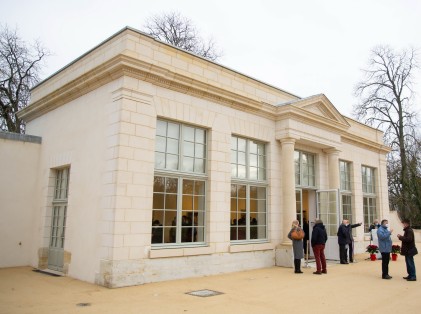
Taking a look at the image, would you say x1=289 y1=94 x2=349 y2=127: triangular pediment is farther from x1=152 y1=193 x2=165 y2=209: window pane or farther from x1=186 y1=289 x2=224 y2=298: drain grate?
x1=186 y1=289 x2=224 y2=298: drain grate

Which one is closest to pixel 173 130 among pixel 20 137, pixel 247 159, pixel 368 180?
pixel 247 159

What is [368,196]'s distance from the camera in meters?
17.3

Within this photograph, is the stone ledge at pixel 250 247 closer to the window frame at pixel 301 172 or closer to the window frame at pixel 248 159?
the window frame at pixel 248 159

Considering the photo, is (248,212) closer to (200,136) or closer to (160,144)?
(200,136)

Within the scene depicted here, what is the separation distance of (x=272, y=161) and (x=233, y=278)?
4165 millimetres

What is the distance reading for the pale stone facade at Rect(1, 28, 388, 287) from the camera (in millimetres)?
8375

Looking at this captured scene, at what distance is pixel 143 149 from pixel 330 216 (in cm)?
744

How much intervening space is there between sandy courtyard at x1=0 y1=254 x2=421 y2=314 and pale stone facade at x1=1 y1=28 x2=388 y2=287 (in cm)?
75

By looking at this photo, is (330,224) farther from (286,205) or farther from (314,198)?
(286,205)

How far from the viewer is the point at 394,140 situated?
24859mm

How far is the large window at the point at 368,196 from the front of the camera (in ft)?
56.2

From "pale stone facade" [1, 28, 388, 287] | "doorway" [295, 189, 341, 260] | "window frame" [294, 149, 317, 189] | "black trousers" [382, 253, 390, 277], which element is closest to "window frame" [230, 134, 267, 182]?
"pale stone facade" [1, 28, 388, 287]

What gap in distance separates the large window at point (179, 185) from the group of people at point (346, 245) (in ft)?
8.78

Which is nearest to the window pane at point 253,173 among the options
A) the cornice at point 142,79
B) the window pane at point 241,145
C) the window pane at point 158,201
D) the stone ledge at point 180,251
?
the window pane at point 241,145
